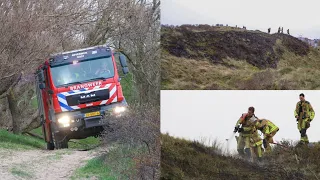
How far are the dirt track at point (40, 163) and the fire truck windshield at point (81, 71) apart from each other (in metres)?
1.57

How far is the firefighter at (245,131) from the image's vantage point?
6368mm

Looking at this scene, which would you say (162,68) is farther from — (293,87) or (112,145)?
(112,145)

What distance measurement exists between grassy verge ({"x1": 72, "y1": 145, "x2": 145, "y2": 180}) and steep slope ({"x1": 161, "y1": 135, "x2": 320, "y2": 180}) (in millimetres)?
3013

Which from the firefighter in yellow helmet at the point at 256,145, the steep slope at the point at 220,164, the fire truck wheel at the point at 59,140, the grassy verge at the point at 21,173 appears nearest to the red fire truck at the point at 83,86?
the fire truck wheel at the point at 59,140

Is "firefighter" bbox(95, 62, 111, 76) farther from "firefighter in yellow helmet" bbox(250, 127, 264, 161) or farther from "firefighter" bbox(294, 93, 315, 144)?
"firefighter" bbox(294, 93, 315, 144)

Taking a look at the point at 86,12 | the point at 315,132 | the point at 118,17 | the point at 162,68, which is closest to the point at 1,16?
the point at 86,12

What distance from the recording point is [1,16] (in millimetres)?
14844

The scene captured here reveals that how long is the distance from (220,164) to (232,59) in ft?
3.35

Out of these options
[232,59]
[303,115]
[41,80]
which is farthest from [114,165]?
[303,115]

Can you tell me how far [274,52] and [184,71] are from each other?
0.91 metres

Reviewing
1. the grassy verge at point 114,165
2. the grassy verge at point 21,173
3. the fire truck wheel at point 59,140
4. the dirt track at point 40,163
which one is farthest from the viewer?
the fire truck wheel at point 59,140

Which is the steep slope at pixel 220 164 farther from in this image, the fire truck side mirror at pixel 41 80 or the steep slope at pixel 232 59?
the fire truck side mirror at pixel 41 80

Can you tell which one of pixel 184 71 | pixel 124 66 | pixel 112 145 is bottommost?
pixel 112 145

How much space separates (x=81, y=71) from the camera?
13.9 metres
